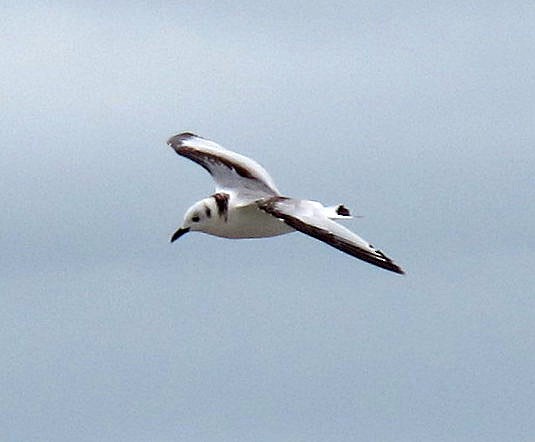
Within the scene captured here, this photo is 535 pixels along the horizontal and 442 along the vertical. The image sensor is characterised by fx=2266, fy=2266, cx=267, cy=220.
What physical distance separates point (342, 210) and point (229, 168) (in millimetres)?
5986

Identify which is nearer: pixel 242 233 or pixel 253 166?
pixel 242 233

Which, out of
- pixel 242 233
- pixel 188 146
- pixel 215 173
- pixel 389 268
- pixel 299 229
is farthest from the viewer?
pixel 188 146

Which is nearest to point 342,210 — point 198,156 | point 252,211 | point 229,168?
point 252,211

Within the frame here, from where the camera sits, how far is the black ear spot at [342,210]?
64244 mm

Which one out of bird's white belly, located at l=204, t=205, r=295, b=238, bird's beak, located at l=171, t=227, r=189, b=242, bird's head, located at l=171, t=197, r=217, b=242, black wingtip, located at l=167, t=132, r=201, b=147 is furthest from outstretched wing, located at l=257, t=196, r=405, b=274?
black wingtip, located at l=167, t=132, r=201, b=147

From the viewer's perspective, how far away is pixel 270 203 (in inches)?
2429

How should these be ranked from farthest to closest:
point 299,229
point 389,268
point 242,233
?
1. point 242,233
2. point 299,229
3. point 389,268

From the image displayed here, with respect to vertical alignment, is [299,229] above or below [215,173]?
below

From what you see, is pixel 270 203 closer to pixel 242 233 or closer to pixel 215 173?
pixel 242 233

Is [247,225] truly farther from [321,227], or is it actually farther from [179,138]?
[179,138]

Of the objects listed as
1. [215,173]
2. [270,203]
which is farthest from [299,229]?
[215,173]

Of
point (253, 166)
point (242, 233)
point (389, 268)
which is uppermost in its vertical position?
point (253, 166)

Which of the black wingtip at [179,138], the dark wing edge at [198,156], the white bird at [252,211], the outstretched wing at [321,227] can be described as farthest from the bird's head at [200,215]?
the black wingtip at [179,138]

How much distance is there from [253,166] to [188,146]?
4.49 metres
